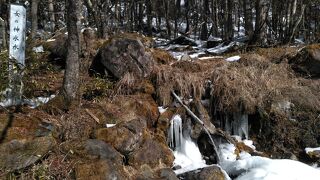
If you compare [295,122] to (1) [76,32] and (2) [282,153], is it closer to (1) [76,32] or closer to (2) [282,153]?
(2) [282,153]

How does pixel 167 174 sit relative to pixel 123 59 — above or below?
below

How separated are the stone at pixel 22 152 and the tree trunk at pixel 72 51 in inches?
54.0

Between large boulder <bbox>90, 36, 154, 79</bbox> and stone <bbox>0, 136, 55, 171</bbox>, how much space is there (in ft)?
9.53

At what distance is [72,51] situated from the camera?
6.43 metres

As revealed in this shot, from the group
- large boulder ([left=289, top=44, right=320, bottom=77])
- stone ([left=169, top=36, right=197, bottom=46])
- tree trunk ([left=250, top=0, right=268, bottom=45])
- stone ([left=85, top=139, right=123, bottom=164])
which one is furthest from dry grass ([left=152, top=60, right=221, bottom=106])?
stone ([left=169, top=36, right=197, bottom=46])

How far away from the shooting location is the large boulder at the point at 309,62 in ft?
28.3

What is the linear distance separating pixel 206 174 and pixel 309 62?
3.90 meters

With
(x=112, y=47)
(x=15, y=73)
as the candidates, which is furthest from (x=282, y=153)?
(x=15, y=73)

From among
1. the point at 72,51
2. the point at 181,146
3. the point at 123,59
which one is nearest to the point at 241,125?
the point at 181,146

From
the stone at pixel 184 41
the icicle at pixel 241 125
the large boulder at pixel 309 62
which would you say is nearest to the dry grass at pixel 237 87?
the icicle at pixel 241 125

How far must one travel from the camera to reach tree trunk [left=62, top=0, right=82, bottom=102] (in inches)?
247

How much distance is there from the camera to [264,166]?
6559 mm

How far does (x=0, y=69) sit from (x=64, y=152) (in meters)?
1.87

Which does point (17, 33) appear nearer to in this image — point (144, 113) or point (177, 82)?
point (144, 113)
